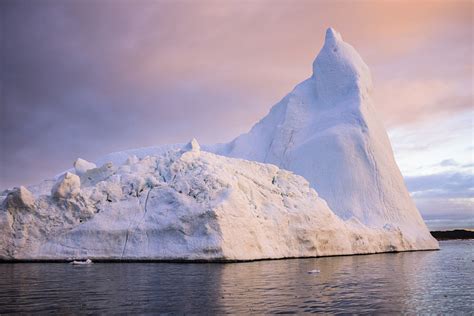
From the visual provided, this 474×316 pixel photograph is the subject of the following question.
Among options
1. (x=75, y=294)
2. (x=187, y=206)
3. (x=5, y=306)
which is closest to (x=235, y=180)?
(x=187, y=206)

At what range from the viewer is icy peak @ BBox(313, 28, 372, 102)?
43125 millimetres

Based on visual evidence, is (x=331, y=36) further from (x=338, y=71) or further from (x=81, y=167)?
(x=81, y=167)

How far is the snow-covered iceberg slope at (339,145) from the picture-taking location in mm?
36125

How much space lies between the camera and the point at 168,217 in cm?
2255

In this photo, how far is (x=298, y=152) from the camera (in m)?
41.0

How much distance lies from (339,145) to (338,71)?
837cm

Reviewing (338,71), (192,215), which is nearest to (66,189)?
(192,215)

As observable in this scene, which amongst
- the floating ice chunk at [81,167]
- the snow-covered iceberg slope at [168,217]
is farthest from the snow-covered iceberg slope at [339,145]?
the floating ice chunk at [81,167]

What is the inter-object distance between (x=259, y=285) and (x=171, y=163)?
13.7 m

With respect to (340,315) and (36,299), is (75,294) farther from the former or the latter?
(340,315)

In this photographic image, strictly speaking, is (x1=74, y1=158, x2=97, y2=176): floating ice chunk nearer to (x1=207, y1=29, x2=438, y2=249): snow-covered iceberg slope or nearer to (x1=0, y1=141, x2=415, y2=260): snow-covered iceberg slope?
(x1=0, y1=141, x2=415, y2=260): snow-covered iceberg slope

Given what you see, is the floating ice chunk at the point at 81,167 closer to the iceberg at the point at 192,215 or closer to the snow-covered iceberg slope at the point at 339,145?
the iceberg at the point at 192,215

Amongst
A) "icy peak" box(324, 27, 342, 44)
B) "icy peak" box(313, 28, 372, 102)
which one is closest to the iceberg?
"icy peak" box(313, 28, 372, 102)

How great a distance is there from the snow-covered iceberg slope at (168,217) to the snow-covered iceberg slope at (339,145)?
9574 millimetres
